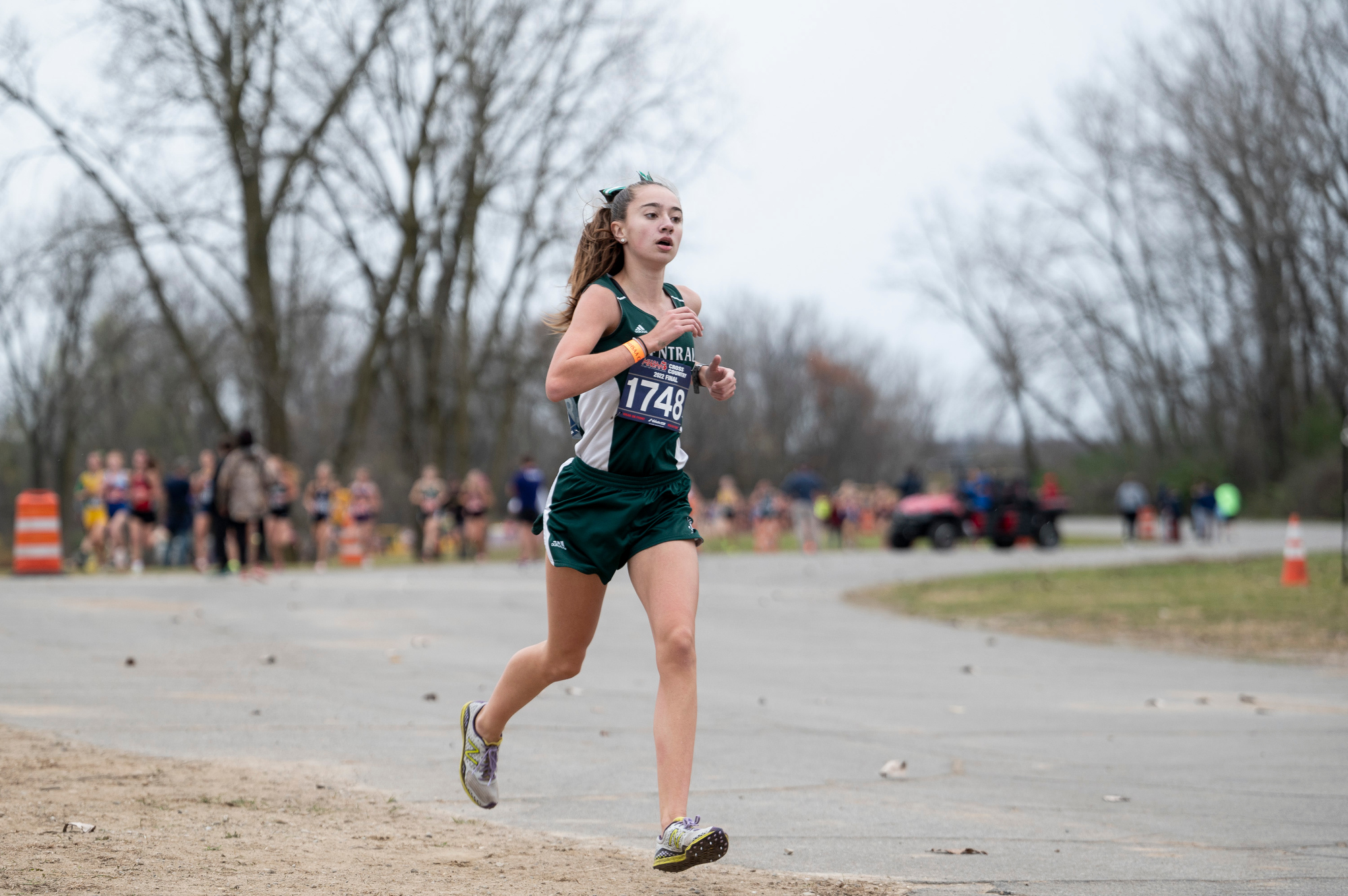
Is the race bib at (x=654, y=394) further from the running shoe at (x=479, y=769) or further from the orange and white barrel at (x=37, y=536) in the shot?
the orange and white barrel at (x=37, y=536)

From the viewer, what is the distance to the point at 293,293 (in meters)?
39.6

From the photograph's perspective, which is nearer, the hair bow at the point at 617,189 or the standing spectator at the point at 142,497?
the hair bow at the point at 617,189

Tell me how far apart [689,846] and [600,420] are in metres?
1.39

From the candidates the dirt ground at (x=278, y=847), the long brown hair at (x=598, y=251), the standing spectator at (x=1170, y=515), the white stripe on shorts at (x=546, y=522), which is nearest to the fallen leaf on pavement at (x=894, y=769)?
the dirt ground at (x=278, y=847)

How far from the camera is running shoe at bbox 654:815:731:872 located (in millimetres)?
3855

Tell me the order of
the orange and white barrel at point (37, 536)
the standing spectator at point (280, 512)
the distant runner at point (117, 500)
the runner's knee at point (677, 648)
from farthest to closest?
the distant runner at point (117, 500), the standing spectator at point (280, 512), the orange and white barrel at point (37, 536), the runner's knee at point (677, 648)

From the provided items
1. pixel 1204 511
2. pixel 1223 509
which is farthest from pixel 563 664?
pixel 1223 509

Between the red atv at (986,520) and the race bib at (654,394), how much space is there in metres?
29.2

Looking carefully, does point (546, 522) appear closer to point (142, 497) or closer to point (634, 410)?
point (634, 410)

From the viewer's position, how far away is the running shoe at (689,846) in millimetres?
3855

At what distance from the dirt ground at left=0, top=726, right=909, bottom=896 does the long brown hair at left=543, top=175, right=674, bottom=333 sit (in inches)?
69.0

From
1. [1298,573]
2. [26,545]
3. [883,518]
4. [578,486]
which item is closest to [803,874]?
[578,486]

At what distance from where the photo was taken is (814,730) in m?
7.67

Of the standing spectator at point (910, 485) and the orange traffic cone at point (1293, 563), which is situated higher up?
the standing spectator at point (910, 485)
